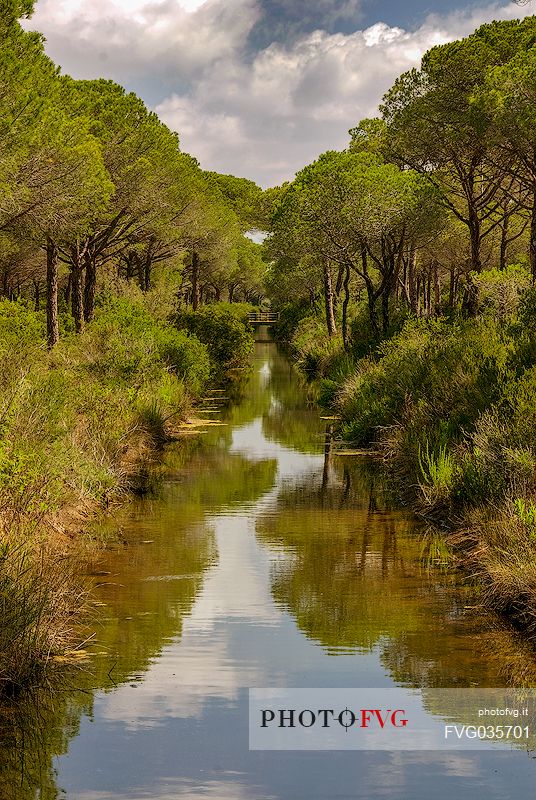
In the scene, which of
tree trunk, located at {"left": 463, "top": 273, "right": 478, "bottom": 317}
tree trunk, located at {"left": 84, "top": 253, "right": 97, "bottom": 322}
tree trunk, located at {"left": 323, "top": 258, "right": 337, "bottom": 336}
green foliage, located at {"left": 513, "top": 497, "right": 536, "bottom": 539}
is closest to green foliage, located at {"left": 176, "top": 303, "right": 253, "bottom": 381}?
tree trunk, located at {"left": 323, "top": 258, "right": 337, "bottom": 336}

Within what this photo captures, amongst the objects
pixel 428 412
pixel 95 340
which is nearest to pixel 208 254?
pixel 95 340

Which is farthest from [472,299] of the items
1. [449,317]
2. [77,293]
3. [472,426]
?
[472,426]

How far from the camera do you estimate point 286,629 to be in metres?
10.8

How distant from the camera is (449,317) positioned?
30.3m

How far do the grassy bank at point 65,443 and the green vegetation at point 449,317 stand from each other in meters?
4.85

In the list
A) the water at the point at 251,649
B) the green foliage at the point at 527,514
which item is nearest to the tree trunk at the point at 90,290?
the water at the point at 251,649

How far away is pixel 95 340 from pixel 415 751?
21.3 m

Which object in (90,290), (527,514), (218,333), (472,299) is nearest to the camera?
(527,514)

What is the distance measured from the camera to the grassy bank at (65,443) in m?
9.26

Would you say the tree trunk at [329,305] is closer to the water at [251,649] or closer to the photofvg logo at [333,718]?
the water at [251,649]

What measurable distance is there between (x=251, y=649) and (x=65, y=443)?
6.73 m

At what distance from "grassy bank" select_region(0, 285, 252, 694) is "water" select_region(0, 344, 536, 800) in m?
0.54

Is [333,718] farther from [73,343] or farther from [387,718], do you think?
[73,343]

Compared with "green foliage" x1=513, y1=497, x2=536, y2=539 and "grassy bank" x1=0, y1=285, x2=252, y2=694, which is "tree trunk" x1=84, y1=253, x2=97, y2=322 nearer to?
"grassy bank" x1=0, y1=285, x2=252, y2=694
